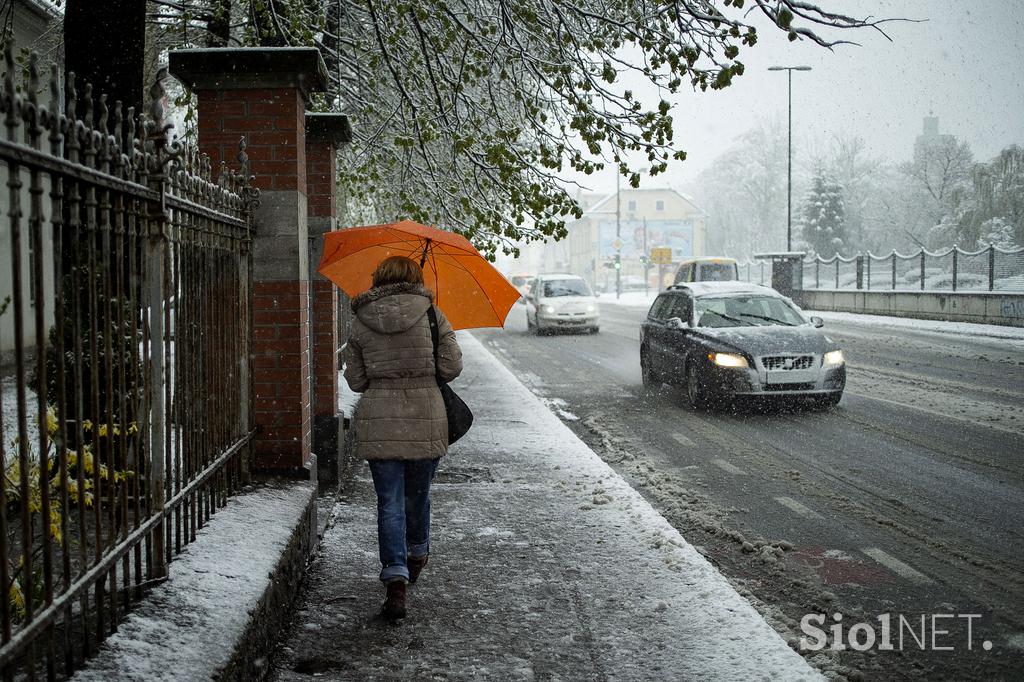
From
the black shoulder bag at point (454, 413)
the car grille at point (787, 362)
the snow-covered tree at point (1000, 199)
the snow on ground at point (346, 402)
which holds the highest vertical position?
the snow-covered tree at point (1000, 199)

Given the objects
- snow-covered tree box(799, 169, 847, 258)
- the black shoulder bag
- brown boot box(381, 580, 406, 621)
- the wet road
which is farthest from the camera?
snow-covered tree box(799, 169, 847, 258)

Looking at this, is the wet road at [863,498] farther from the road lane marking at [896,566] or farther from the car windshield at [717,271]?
the car windshield at [717,271]

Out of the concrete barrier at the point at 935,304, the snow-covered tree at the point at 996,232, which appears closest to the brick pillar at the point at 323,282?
the concrete barrier at the point at 935,304

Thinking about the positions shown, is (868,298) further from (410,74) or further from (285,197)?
(285,197)

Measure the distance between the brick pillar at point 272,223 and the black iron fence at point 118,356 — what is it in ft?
0.78

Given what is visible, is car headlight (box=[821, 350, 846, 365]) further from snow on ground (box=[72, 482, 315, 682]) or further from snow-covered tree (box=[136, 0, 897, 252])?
snow on ground (box=[72, 482, 315, 682])

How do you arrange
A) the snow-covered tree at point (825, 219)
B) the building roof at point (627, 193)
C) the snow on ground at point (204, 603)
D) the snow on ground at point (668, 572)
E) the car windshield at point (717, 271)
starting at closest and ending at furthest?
the snow on ground at point (204, 603), the snow on ground at point (668, 572), the car windshield at point (717, 271), the snow-covered tree at point (825, 219), the building roof at point (627, 193)

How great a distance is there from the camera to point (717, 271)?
32.7m

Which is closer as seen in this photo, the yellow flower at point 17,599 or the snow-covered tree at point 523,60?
the yellow flower at point 17,599

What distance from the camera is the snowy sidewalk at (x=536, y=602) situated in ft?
11.5

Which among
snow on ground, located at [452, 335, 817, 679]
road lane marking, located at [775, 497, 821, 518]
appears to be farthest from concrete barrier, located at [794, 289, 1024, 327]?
road lane marking, located at [775, 497, 821, 518]

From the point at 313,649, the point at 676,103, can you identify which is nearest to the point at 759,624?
the point at 313,649

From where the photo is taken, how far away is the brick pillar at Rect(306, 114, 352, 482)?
261 inches

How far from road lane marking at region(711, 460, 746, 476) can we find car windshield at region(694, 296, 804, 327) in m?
3.63
